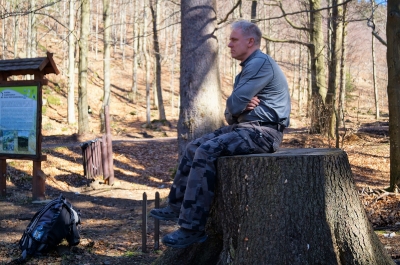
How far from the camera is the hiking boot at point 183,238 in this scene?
3.51 meters

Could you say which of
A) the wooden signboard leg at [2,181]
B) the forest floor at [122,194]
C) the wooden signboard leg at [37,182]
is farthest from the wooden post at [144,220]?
the wooden signboard leg at [2,181]

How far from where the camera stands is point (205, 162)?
364 centimetres

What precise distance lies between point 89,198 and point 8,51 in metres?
34.8

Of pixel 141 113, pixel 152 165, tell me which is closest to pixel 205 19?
pixel 152 165

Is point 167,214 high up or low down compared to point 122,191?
up

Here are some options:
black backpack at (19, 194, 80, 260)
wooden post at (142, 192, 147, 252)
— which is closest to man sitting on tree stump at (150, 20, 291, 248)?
wooden post at (142, 192, 147, 252)

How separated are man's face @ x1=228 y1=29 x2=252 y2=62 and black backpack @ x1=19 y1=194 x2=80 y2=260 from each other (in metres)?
2.58

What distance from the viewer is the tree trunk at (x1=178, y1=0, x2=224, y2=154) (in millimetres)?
7473

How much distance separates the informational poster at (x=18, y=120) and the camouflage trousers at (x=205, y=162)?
20.5ft

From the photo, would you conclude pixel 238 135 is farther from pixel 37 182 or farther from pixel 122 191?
pixel 122 191

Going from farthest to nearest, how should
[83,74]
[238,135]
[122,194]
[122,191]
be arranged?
[83,74], [122,191], [122,194], [238,135]

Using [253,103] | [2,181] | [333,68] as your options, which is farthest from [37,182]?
[333,68]

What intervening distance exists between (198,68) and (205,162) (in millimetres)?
4020

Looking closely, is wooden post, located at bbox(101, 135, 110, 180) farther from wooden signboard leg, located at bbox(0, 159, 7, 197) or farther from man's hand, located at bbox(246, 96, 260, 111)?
man's hand, located at bbox(246, 96, 260, 111)
